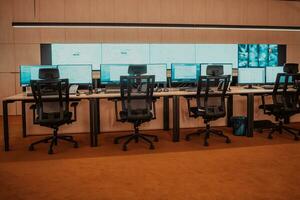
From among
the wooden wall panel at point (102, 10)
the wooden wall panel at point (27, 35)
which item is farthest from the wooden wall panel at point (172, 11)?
the wooden wall panel at point (27, 35)

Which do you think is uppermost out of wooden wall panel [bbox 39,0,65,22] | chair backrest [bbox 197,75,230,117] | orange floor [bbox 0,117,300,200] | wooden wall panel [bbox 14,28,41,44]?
wooden wall panel [bbox 39,0,65,22]

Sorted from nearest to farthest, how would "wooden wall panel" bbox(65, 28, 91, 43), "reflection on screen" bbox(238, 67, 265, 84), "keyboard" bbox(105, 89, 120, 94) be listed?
1. "keyboard" bbox(105, 89, 120, 94)
2. "reflection on screen" bbox(238, 67, 265, 84)
3. "wooden wall panel" bbox(65, 28, 91, 43)

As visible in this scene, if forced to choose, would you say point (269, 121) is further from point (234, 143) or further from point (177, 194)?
point (177, 194)

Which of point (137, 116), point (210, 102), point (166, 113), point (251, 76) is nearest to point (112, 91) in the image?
point (137, 116)

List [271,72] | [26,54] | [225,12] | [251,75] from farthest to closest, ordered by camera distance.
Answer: [225,12], [26,54], [271,72], [251,75]

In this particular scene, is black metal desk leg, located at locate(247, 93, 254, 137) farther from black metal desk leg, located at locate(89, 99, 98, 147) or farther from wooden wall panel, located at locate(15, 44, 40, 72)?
wooden wall panel, located at locate(15, 44, 40, 72)

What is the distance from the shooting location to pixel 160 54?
31.9 ft

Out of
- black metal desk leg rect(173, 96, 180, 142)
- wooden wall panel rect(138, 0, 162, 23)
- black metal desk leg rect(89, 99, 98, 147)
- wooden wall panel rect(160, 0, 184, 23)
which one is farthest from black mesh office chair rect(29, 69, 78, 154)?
wooden wall panel rect(160, 0, 184, 23)

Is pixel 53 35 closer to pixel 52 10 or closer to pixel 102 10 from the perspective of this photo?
pixel 52 10

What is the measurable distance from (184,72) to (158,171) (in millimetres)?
2837

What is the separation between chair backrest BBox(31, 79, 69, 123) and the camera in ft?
15.8

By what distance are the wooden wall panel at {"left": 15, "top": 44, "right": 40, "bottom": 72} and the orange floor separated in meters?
4.08

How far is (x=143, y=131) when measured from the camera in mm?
6414

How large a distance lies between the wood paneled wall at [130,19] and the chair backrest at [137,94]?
4684 millimetres
